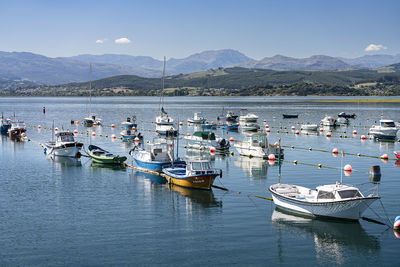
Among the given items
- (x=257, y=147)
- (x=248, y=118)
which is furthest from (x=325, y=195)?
(x=248, y=118)

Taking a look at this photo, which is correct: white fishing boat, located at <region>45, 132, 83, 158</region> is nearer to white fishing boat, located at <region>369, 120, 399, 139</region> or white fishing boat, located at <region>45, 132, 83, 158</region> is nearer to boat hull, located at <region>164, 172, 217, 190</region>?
boat hull, located at <region>164, 172, 217, 190</region>

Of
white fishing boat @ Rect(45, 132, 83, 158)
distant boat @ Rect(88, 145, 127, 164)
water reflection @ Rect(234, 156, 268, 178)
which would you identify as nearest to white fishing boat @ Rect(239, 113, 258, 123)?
water reflection @ Rect(234, 156, 268, 178)

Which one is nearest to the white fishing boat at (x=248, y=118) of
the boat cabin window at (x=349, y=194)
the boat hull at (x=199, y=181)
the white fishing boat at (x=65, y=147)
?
the white fishing boat at (x=65, y=147)

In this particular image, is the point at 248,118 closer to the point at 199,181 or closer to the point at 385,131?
the point at 385,131

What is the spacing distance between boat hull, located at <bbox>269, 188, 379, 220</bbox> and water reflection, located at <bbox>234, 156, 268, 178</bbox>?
18.3 metres

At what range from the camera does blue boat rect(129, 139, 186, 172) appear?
57.9m

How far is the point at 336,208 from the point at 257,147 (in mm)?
34605

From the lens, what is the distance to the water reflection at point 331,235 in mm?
32469

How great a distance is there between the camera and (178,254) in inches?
1270

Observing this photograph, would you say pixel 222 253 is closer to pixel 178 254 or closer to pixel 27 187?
pixel 178 254

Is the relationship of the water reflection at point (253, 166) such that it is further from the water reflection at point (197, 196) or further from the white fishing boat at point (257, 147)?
the water reflection at point (197, 196)

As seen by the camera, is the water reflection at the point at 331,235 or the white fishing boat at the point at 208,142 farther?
the white fishing boat at the point at 208,142

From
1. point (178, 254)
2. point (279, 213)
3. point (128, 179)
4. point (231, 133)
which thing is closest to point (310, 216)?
point (279, 213)

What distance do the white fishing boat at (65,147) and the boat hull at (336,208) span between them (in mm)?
41274
